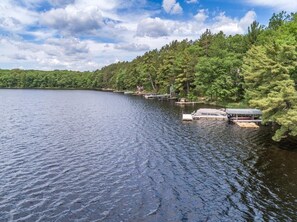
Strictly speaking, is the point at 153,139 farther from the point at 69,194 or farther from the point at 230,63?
the point at 230,63

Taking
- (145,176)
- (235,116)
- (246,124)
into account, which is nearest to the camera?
(145,176)

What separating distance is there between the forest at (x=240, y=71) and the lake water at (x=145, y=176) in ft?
21.4

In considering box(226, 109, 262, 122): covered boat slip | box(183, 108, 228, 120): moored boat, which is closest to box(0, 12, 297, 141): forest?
box(226, 109, 262, 122): covered boat slip

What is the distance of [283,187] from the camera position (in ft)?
82.0

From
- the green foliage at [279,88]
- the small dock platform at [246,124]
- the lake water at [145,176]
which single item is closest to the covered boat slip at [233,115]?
the small dock platform at [246,124]

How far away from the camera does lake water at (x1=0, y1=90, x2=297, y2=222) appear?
67.4ft

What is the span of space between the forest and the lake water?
257 inches

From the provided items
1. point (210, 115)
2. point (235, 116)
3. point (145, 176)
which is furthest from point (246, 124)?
point (145, 176)

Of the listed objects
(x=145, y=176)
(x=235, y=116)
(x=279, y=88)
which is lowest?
(x=145, y=176)

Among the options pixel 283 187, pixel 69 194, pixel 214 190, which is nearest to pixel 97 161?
pixel 69 194

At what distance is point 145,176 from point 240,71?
6151 cm

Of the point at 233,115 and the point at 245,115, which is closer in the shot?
the point at 245,115

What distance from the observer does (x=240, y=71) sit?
80.2 metres

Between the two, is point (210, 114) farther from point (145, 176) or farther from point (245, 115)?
point (145, 176)
